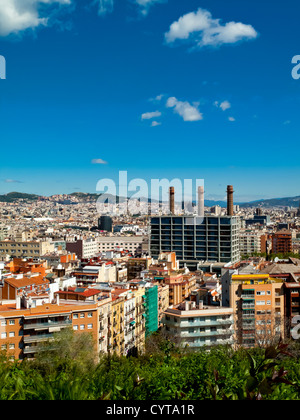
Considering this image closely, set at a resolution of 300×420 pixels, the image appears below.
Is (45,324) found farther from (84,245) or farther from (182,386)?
(84,245)

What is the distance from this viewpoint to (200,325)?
9.28 metres

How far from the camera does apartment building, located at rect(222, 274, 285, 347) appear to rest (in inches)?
390

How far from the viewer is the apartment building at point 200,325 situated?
9211 millimetres

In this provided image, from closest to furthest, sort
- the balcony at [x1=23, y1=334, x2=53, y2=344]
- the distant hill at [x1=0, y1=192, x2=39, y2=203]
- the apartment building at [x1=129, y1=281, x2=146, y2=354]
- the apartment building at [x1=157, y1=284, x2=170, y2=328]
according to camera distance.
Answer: the balcony at [x1=23, y1=334, x2=53, y2=344] < the apartment building at [x1=129, y1=281, x2=146, y2=354] < the apartment building at [x1=157, y1=284, x2=170, y2=328] < the distant hill at [x1=0, y1=192, x2=39, y2=203]

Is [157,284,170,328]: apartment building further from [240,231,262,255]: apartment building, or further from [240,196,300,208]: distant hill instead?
[240,196,300,208]: distant hill

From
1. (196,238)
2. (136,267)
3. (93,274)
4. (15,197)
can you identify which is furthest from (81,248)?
(15,197)

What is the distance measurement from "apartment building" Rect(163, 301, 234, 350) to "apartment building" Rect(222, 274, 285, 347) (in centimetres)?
48

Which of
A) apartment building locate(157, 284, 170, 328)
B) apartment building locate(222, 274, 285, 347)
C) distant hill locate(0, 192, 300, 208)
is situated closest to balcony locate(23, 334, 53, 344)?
apartment building locate(222, 274, 285, 347)

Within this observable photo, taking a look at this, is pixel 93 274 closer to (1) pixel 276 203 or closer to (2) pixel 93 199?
(2) pixel 93 199

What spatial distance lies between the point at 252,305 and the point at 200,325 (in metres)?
1.51

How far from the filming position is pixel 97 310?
863cm

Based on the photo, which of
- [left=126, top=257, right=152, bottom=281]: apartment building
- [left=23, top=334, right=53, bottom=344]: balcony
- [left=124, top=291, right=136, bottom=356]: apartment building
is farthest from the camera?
[left=126, top=257, right=152, bottom=281]: apartment building

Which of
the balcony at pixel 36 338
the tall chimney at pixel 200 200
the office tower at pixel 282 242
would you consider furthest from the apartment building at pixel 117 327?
the office tower at pixel 282 242
